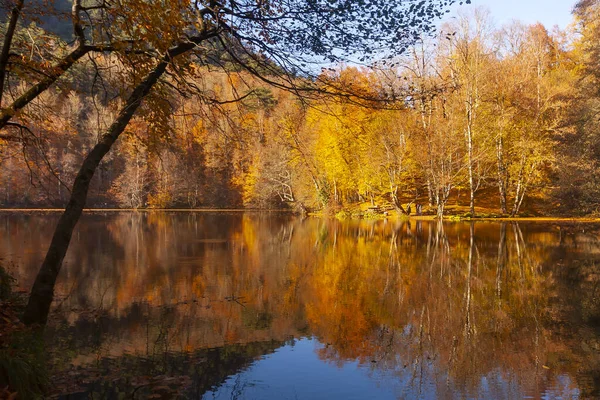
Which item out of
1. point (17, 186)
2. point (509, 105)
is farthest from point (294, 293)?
point (17, 186)

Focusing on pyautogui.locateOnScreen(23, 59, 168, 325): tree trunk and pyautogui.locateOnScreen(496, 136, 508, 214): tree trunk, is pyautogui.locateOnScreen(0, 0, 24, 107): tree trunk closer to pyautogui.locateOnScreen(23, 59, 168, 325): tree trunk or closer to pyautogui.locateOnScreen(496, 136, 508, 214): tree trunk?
pyautogui.locateOnScreen(23, 59, 168, 325): tree trunk

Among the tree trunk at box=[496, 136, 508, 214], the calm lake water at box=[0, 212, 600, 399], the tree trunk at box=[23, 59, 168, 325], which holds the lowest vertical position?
the calm lake water at box=[0, 212, 600, 399]

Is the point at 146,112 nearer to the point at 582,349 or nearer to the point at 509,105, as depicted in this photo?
the point at 582,349

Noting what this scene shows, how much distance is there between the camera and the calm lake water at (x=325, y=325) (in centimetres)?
532

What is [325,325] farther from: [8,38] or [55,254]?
[8,38]

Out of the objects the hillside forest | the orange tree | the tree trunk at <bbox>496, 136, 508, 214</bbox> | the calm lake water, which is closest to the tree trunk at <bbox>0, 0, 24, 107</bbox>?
the orange tree

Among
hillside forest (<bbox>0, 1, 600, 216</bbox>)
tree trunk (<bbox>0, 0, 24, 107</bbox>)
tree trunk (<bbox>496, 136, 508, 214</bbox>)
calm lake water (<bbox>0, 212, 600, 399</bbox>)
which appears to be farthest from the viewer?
tree trunk (<bbox>496, 136, 508, 214</bbox>)

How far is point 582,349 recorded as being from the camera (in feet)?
21.0

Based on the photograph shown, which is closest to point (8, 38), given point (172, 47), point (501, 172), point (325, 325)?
point (172, 47)

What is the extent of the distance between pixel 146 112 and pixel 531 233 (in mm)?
19812

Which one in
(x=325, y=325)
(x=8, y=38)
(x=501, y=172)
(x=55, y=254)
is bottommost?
(x=325, y=325)

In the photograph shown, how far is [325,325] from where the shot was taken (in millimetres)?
7648

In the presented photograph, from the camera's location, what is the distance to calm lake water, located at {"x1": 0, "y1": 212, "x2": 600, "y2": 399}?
5.32 meters

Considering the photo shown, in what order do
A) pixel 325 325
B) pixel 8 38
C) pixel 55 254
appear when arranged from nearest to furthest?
pixel 8 38
pixel 55 254
pixel 325 325
